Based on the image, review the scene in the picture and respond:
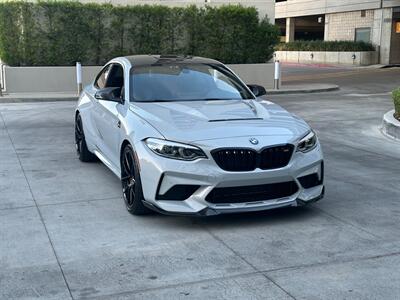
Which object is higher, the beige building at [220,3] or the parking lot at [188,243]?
the beige building at [220,3]

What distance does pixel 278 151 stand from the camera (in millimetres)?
5176

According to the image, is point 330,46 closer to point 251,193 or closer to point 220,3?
point 220,3

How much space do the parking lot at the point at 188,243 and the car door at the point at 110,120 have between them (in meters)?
0.45

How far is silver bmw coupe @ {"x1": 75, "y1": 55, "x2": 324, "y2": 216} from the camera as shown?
5035 millimetres

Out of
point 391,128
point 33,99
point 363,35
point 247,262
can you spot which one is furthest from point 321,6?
point 247,262

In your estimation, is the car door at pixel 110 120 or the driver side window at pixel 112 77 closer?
the car door at pixel 110 120

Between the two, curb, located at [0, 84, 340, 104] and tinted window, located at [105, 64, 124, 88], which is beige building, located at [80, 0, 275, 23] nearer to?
curb, located at [0, 84, 340, 104]

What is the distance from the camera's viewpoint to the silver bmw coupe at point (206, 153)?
5.04 m

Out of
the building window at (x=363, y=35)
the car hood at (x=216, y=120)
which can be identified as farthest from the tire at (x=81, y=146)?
the building window at (x=363, y=35)

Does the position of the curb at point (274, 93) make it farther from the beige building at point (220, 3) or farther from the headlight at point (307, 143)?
the headlight at point (307, 143)

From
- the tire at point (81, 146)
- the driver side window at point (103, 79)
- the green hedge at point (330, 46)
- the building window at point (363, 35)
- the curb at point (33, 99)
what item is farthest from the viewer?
the building window at point (363, 35)

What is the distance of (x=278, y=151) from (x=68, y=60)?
48.5 feet

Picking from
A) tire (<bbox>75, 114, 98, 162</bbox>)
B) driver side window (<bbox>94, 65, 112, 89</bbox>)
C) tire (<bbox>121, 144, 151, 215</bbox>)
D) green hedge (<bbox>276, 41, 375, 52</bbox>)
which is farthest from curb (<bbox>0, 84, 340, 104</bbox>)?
green hedge (<bbox>276, 41, 375, 52</bbox>)

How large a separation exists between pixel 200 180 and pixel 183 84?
1.86 m
